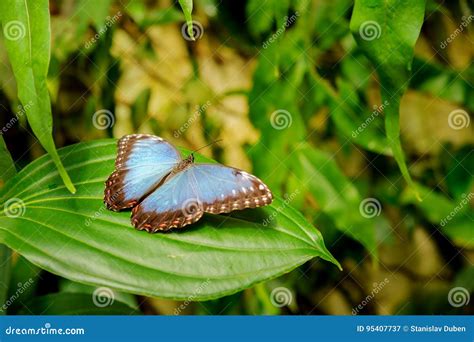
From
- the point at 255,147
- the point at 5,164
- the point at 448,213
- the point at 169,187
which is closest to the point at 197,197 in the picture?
the point at 169,187

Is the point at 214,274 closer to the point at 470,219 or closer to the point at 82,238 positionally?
the point at 82,238

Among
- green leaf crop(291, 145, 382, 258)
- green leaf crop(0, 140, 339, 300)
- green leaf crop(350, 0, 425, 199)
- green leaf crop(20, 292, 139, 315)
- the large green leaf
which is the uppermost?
green leaf crop(350, 0, 425, 199)

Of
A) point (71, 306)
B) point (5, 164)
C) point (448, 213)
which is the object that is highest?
point (448, 213)

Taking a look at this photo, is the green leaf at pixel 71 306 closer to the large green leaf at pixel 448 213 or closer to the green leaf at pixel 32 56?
the green leaf at pixel 32 56

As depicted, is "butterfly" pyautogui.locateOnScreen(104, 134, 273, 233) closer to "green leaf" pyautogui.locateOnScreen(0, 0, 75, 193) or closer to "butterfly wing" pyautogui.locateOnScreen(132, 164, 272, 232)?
"butterfly wing" pyautogui.locateOnScreen(132, 164, 272, 232)

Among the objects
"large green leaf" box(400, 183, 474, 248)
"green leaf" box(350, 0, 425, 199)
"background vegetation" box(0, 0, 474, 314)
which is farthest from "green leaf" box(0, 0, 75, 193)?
"large green leaf" box(400, 183, 474, 248)

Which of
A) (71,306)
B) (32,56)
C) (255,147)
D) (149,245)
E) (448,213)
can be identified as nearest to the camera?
(32,56)

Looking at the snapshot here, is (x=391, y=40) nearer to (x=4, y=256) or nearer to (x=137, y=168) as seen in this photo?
(x=137, y=168)
